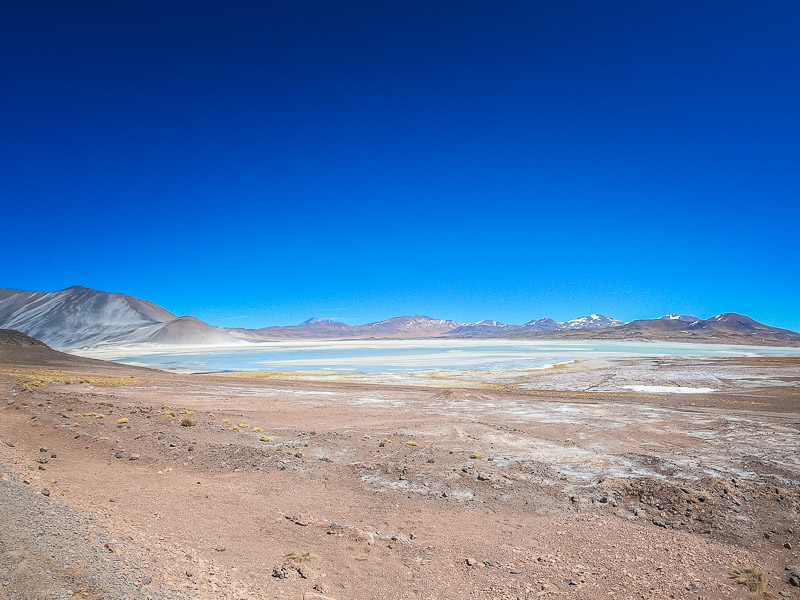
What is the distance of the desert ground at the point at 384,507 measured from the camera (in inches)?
239

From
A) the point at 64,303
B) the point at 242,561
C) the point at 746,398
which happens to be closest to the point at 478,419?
the point at 242,561

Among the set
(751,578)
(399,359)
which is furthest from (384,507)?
(399,359)

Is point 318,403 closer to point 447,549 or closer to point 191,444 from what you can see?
point 191,444

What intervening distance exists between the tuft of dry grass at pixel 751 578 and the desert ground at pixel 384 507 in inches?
1.1

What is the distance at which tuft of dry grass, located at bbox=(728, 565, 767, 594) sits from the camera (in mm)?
6488

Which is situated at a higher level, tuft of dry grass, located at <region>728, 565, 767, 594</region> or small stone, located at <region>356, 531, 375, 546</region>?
small stone, located at <region>356, 531, 375, 546</region>

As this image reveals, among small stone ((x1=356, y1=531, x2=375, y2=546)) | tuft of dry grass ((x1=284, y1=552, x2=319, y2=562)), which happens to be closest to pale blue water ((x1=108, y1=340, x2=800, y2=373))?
small stone ((x1=356, y1=531, x2=375, y2=546))

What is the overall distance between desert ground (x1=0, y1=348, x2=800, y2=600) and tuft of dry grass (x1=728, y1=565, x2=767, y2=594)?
3cm

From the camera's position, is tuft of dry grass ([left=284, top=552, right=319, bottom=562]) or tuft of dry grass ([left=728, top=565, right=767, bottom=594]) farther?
tuft of dry grass ([left=284, top=552, right=319, bottom=562])

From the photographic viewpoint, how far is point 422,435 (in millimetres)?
16391

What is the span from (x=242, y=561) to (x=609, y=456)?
10980mm

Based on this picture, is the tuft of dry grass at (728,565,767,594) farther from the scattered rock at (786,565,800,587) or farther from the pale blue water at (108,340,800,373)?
the pale blue water at (108,340,800,373)

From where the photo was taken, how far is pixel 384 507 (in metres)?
9.41

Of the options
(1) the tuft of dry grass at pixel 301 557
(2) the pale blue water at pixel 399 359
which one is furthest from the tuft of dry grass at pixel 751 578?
(2) the pale blue water at pixel 399 359
